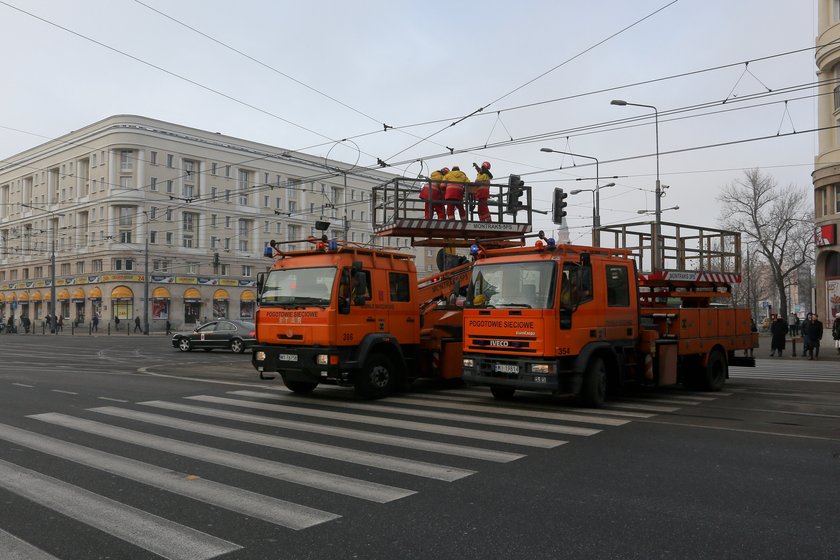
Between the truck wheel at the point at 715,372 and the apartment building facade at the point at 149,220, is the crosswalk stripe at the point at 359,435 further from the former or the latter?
the apartment building facade at the point at 149,220

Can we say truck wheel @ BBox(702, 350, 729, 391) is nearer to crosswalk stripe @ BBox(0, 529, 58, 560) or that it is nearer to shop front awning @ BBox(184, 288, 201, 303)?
crosswalk stripe @ BBox(0, 529, 58, 560)

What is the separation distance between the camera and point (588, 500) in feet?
18.4

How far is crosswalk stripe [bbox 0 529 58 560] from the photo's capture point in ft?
14.3

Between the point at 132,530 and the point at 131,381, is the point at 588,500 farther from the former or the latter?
the point at 131,381

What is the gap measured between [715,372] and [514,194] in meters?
5.72

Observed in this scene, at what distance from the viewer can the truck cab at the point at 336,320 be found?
11.3m

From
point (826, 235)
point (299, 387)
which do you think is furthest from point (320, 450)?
point (826, 235)

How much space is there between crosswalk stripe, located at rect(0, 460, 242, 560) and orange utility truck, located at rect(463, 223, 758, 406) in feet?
21.0

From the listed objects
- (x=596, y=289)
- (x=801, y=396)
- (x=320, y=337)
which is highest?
(x=596, y=289)

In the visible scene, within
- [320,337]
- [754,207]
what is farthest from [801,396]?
[754,207]

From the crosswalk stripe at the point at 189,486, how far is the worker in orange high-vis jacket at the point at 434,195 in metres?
8.43

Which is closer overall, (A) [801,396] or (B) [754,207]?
(A) [801,396]

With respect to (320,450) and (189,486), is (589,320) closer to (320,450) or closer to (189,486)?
(320,450)

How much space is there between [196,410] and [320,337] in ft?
7.62
